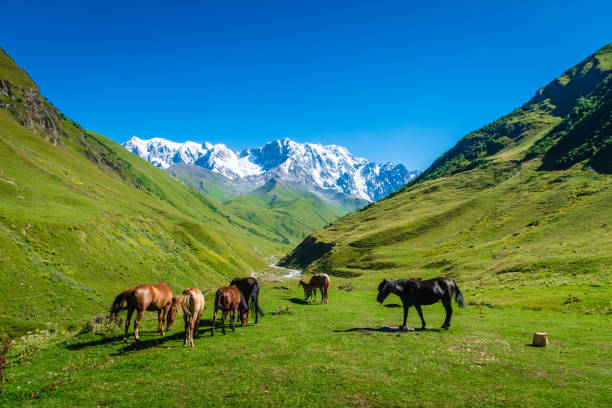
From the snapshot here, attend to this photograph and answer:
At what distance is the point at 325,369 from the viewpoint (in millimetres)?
15016

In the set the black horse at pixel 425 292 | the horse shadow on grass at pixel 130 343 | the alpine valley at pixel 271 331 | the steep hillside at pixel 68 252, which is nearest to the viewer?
the alpine valley at pixel 271 331

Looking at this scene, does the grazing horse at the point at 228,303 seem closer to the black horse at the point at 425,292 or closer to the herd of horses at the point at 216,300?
the herd of horses at the point at 216,300

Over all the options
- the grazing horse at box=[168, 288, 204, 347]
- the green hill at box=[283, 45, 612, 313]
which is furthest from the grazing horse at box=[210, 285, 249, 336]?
the green hill at box=[283, 45, 612, 313]

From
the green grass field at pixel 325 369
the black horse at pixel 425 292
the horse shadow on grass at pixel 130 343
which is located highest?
the black horse at pixel 425 292

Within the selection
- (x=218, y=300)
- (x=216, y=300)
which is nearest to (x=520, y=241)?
(x=218, y=300)

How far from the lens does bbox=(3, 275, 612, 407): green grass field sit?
12.4 meters

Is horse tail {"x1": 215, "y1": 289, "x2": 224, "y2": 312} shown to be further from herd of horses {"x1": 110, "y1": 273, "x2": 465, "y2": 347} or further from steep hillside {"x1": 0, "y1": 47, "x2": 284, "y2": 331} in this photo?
steep hillside {"x1": 0, "y1": 47, "x2": 284, "y2": 331}

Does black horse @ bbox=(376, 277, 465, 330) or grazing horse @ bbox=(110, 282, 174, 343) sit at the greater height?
black horse @ bbox=(376, 277, 465, 330)

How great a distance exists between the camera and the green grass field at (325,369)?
489 inches

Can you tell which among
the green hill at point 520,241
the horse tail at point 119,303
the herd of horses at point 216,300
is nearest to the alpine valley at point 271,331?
the herd of horses at point 216,300

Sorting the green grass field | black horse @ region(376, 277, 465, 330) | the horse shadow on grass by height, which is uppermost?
black horse @ region(376, 277, 465, 330)

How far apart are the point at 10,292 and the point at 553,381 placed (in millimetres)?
47798

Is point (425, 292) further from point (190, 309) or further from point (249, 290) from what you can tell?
point (190, 309)

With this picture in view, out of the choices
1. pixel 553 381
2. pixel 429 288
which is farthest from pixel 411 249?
pixel 553 381
